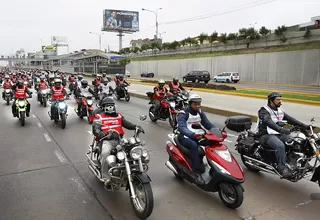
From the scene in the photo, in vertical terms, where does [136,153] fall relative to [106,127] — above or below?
below

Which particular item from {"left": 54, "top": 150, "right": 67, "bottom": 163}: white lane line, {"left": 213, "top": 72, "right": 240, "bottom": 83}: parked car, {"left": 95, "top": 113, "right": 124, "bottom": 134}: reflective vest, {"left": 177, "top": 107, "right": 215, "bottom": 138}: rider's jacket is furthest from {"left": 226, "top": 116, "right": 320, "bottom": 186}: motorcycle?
{"left": 213, "top": 72, "right": 240, "bottom": 83}: parked car

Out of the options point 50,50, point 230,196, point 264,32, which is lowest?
point 230,196

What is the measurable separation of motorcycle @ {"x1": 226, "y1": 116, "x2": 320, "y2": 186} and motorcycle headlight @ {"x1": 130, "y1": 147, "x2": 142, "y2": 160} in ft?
7.63

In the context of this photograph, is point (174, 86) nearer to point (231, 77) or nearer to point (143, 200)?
point (143, 200)

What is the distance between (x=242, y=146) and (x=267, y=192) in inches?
43.8

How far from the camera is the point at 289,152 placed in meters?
4.96

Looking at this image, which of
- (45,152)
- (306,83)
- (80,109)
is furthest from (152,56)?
(45,152)

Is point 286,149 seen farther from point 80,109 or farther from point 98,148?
point 80,109

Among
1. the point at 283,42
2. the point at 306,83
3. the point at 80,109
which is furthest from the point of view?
the point at 283,42

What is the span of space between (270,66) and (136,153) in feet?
121

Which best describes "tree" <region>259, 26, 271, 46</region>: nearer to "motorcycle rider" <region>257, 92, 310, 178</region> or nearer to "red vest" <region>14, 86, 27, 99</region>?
"red vest" <region>14, 86, 27, 99</region>

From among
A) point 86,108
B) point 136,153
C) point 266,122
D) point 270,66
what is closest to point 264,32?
point 270,66

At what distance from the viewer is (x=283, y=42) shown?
39969mm

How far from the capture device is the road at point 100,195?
13.7ft
